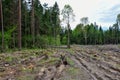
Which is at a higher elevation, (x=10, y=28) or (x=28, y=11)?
(x=28, y=11)

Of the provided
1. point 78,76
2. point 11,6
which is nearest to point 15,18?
point 11,6

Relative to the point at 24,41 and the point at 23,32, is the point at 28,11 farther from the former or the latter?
the point at 24,41

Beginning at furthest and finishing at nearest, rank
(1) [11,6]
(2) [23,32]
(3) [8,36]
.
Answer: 1. (2) [23,32]
2. (1) [11,6]
3. (3) [8,36]

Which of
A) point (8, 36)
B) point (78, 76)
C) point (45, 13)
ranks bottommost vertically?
point (78, 76)

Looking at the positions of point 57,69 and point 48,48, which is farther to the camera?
point 48,48

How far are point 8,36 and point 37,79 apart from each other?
27576mm

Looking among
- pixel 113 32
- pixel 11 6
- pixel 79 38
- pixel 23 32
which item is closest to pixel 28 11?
pixel 23 32

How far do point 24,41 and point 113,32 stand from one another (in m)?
71.5

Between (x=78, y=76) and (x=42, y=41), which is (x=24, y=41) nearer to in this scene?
(x=42, y=41)

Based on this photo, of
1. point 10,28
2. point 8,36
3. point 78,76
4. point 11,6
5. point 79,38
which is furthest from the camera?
point 79,38

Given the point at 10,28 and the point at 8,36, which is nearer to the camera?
the point at 8,36

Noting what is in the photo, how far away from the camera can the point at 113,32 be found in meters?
108

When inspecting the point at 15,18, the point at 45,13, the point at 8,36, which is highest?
the point at 45,13

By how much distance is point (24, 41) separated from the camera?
4353 centimetres
